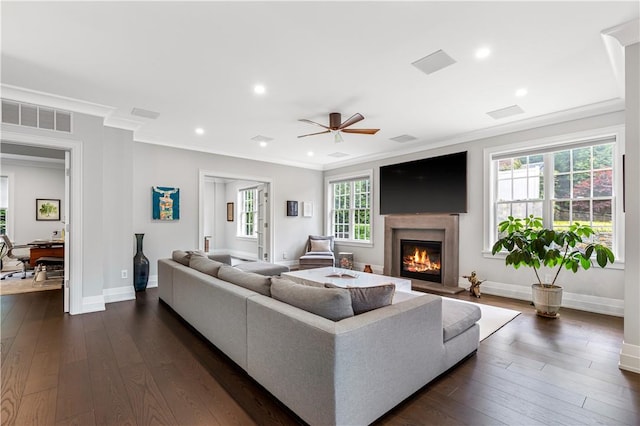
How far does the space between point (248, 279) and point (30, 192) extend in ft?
25.4

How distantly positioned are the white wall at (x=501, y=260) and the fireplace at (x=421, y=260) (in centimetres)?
52

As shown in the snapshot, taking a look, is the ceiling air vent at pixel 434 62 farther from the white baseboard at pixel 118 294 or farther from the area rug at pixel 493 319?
the white baseboard at pixel 118 294

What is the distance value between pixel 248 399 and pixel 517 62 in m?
3.69

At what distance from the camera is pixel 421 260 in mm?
6043

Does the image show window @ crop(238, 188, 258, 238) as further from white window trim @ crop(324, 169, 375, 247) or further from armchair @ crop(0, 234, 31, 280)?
armchair @ crop(0, 234, 31, 280)

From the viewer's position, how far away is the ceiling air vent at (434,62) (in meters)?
2.72

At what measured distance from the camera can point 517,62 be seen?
2844mm

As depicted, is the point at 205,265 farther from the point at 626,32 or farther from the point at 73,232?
the point at 626,32

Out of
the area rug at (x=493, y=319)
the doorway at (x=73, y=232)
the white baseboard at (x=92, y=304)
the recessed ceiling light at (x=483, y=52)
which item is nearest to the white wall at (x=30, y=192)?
the doorway at (x=73, y=232)

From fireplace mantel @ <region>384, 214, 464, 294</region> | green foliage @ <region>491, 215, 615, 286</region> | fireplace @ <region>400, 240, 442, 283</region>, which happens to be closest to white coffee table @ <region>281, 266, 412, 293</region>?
fireplace mantel @ <region>384, 214, 464, 294</region>

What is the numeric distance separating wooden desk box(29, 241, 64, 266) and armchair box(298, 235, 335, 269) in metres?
4.76

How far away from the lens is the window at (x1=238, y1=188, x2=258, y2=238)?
923cm

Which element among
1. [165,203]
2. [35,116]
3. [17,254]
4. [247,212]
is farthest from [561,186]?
[17,254]

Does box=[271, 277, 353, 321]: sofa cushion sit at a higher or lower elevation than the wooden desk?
higher
